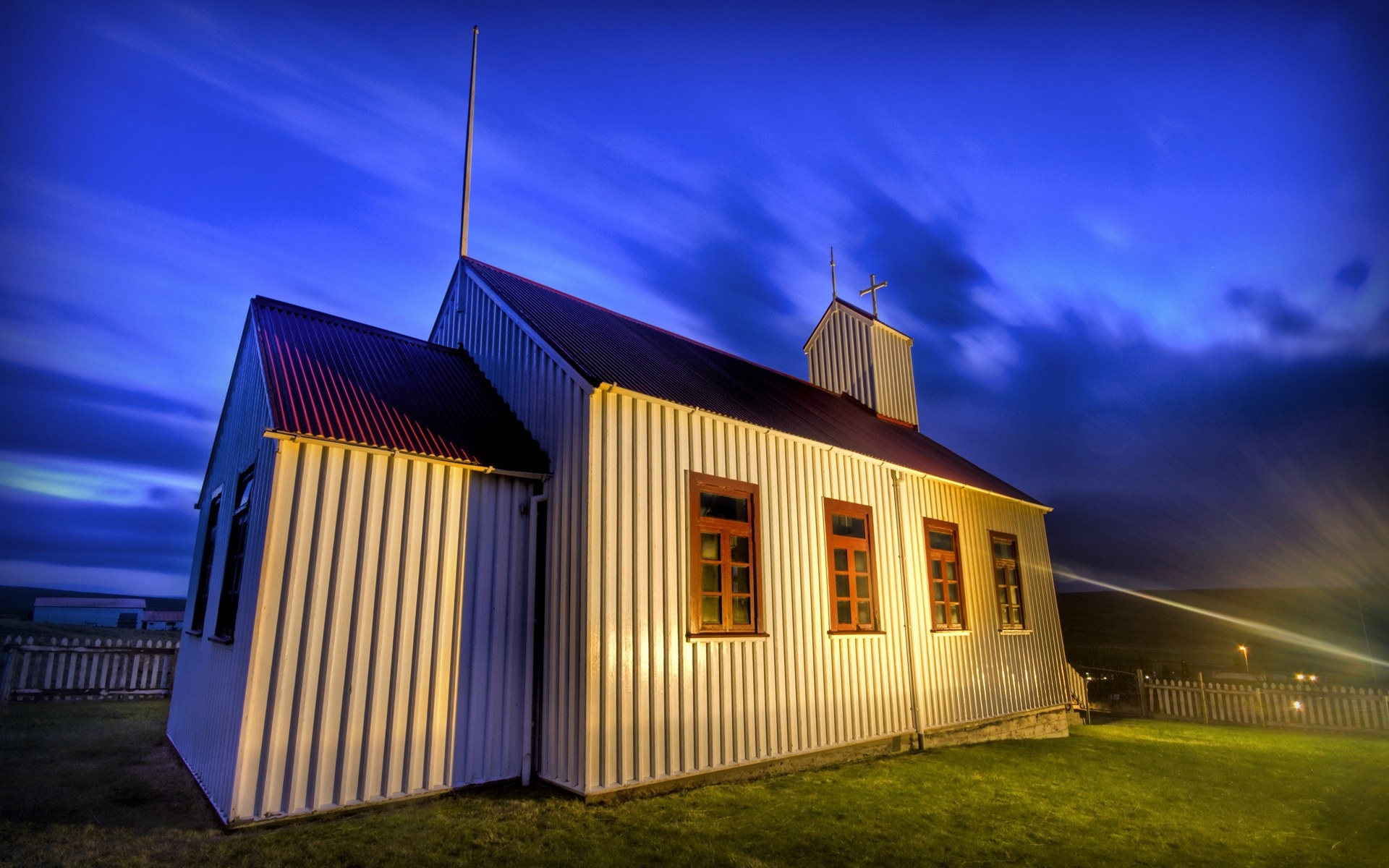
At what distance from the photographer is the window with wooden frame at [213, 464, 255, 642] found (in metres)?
6.77

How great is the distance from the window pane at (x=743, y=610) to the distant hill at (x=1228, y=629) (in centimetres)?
1988

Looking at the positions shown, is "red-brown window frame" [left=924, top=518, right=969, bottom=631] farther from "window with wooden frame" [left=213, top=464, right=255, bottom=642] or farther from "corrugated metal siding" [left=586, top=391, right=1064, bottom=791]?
"window with wooden frame" [left=213, top=464, right=255, bottom=642]

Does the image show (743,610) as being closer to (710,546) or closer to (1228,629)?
(710,546)

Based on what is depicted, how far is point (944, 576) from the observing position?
11562mm

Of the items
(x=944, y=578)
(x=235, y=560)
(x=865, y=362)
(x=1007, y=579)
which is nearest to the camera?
(x=235, y=560)

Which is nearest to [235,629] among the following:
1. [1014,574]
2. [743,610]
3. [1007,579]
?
[743,610]

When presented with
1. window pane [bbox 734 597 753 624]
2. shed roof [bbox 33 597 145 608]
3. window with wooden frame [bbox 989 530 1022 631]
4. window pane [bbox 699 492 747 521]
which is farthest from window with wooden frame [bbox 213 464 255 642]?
shed roof [bbox 33 597 145 608]

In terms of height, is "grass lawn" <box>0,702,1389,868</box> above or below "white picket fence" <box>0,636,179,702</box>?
below

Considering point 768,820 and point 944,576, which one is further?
point 944,576

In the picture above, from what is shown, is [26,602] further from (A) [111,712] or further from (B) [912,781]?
(B) [912,781]

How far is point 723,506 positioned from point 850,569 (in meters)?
2.64

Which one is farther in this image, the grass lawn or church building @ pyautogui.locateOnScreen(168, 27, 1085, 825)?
church building @ pyautogui.locateOnScreen(168, 27, 1085, 825)

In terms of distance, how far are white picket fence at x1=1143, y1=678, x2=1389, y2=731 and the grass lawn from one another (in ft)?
20.4

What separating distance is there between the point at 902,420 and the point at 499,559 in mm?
13040
